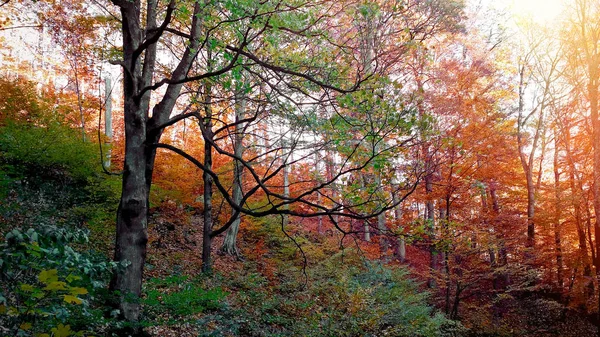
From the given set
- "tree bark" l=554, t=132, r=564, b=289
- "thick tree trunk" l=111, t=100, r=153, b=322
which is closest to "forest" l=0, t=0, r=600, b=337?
"thick tree trunk" l=111, t=100, r=153, b=322

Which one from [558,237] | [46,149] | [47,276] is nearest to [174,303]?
[47,276]

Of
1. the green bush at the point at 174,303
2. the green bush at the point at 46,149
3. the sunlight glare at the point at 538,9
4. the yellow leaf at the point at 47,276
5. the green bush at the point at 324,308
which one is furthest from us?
the sunlight glare at the point at 538,9

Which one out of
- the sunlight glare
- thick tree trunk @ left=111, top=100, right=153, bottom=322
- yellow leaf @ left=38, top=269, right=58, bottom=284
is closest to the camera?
yellow leaf @ left=38, top=269, right=58, bottom=284

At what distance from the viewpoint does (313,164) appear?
1122cm

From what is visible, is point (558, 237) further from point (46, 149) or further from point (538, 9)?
point (46, 149)

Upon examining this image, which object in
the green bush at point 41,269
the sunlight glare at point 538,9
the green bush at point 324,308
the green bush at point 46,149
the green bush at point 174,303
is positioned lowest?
the green bush at point 324,308

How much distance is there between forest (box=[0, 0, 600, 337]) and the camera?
4430 mm

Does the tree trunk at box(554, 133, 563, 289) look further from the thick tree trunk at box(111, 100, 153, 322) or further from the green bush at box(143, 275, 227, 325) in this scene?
the thick tree trunk at box(111, 100, 153, 322)

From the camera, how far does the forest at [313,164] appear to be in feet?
14.5

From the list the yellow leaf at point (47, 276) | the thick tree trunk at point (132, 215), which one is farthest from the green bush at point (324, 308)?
the yellow leaf at point (47, 276)

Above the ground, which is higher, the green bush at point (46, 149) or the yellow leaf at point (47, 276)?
the green bush at point (46, 149)

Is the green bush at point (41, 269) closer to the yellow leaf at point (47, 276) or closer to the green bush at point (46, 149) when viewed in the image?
the yellow leaf at point (47, 276)

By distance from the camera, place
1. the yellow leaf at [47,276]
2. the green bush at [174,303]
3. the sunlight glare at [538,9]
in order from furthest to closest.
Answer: the sunlight glare at [538,9] → the green bush at [174,303] → the yellow leaf at [47,276]

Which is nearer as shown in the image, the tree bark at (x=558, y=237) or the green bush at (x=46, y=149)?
the green bush at (x=46, y=149)
